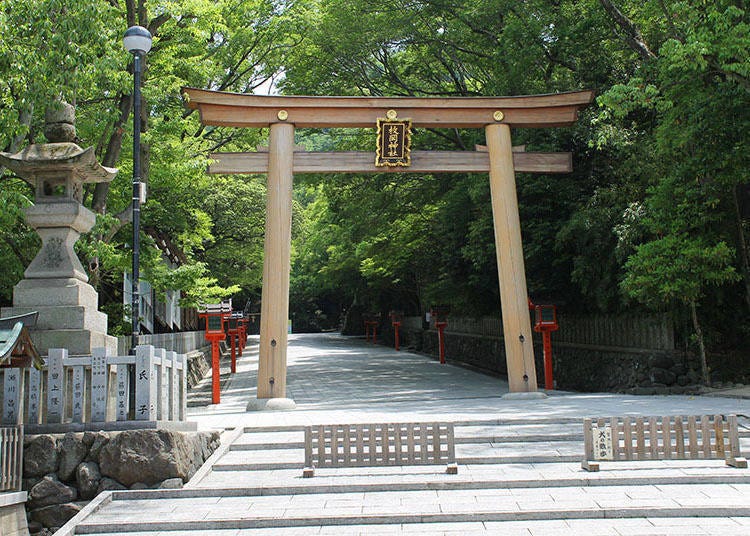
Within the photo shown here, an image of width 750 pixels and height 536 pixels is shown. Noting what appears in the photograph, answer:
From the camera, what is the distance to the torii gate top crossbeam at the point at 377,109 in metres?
15.0

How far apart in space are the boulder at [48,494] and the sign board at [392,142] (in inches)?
360

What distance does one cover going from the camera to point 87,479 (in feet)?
27.5

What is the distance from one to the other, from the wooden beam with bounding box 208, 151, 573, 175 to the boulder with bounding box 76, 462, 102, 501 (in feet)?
25.7

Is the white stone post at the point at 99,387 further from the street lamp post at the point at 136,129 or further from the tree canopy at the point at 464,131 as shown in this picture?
the tree canopy at the point at 464,131

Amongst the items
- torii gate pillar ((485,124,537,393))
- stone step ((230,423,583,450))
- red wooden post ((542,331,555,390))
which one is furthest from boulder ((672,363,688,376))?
stone step ((230,423,583,450))

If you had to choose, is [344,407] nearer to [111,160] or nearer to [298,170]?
[298,170]

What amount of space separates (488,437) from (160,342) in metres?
13.7

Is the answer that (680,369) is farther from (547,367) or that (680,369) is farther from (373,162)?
(373,162)

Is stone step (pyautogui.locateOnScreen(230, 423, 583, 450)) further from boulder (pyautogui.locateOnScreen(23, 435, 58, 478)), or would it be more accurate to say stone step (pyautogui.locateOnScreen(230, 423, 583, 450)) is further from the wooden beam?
the wooden beam

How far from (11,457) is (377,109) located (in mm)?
9979

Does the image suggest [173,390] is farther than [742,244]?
No

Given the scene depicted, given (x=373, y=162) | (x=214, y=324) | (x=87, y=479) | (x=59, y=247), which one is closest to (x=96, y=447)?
(x=87, y=479)

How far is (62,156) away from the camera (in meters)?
10.3

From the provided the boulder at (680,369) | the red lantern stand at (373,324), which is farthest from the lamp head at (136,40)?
the red lantern stand at (373,324)
